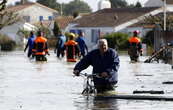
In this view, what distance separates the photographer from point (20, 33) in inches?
4321

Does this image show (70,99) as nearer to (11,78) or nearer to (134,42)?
(11,78)

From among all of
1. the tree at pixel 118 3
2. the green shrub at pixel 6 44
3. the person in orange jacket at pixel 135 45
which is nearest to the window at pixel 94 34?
the green shrub at pixel 6 44

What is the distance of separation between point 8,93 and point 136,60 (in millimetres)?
20662

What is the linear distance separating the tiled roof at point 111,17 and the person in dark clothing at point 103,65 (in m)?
75.4

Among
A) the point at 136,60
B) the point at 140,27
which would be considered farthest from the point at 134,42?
the point at 140,27

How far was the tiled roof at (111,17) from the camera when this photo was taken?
95.2 m

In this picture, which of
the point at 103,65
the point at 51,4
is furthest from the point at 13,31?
the point at 103,65

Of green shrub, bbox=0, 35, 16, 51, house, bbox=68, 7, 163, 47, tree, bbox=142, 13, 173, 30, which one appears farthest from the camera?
house, bbox=68, 7, 163, 47

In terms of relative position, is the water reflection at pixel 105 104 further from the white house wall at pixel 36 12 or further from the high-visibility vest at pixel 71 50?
the white house wall at pixel 36 12

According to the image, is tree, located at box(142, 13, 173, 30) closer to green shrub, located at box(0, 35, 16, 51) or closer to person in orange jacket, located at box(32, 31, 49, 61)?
green shrub, located at box(0, 35, 16, 51)

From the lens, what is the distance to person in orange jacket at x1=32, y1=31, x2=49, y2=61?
38.6m

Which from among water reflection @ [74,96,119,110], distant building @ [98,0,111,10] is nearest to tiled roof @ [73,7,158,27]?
distant building @ [98,0,111,10]

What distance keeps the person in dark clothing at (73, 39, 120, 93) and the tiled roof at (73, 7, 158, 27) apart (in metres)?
75.4

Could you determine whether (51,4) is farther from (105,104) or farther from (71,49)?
(105,104)
